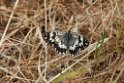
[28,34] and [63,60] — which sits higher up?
[28,34]

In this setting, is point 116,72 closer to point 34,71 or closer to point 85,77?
point 85,77

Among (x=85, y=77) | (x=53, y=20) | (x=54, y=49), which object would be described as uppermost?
(x=53, y=20)

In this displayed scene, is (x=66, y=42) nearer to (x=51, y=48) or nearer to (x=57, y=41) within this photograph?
(x=57, y=41)

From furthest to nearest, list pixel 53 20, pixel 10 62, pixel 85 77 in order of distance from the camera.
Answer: pixel 53 20 → pixel 10 62 → pixel 85 77

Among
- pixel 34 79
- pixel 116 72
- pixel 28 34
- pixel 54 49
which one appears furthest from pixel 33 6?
pixel 116 72

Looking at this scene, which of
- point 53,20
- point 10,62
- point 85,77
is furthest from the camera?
point 53,20
